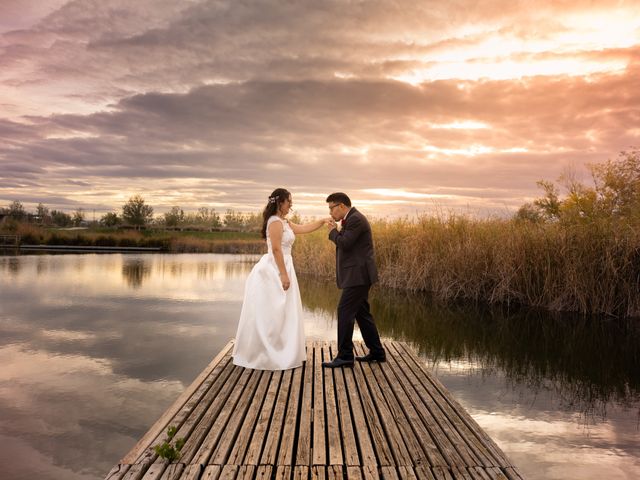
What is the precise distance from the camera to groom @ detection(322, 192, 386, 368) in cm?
615

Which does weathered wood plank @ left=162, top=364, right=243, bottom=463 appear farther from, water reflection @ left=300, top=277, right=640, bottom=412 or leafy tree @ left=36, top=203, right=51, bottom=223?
leafy tree @ left=36, top=203, right=51, bottom=223

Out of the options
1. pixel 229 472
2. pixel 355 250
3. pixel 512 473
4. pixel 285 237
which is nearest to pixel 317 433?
pixel 229 472

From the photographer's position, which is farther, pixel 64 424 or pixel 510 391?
pixel 510 391

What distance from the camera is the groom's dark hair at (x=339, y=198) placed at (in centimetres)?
630

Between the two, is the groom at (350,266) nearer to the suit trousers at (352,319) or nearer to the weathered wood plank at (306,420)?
the suit trousers at (352,319)

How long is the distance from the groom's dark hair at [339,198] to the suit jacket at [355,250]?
0.41 feet

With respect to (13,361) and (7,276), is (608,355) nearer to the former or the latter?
(13,361)

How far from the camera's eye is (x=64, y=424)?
586 centimetres

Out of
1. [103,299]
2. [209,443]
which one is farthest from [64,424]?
[103,299]

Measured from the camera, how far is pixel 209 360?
8.84 metres

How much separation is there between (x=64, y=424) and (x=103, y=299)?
10324 millimetres

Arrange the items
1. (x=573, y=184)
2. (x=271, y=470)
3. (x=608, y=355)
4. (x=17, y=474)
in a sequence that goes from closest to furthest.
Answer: (x=271, y=470)
(x=17, y=474)
(x=608, y=355)
(x=573, y=184)

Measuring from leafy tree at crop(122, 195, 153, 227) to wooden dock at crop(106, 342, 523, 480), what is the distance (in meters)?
51.2

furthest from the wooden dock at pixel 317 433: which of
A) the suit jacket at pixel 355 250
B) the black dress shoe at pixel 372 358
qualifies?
the suit jacket at pixel 355 250
